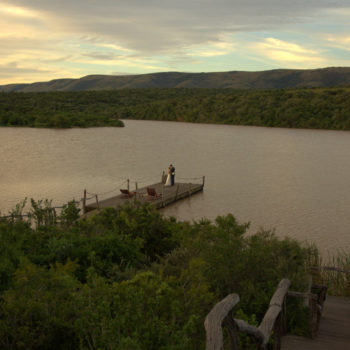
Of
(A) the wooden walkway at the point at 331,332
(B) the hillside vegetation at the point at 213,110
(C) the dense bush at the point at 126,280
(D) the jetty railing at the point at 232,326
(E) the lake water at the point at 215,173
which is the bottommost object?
(E) the lake water at the point at 215,173

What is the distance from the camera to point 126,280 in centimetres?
551

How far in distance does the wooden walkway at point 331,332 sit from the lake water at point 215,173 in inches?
266

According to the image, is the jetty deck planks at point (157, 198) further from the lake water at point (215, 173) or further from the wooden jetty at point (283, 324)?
the wooden jetty at point (283, 324)

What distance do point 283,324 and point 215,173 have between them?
2381 cm

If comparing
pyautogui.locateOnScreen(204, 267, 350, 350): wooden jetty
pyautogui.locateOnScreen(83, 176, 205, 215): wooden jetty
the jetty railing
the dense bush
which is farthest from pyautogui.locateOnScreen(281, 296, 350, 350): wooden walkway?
pyautogui.locateOnScreen(83, 176, 205, 215): wooden jetty

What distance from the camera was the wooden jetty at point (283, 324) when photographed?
2.90 m

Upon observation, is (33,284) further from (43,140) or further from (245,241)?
(43,140)

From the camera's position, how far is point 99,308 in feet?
12.5

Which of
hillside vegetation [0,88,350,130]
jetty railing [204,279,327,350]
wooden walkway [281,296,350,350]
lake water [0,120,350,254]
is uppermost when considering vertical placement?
hillside vegetation [0,88,350,130]

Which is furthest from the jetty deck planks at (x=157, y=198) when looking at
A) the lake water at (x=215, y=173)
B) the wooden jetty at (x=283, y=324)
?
the wooden jetty at (x=283, y=324)

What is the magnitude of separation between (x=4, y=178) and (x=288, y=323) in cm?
2200

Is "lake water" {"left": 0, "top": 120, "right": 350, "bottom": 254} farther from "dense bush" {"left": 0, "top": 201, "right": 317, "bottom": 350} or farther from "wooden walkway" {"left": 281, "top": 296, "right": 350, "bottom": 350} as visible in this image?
"dense bush" {"left": 0, "top": 201, "right": 317, "bottom": 350}

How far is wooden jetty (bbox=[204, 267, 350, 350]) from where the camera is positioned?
114 inches

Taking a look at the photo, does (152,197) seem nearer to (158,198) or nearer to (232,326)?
(158,198)
